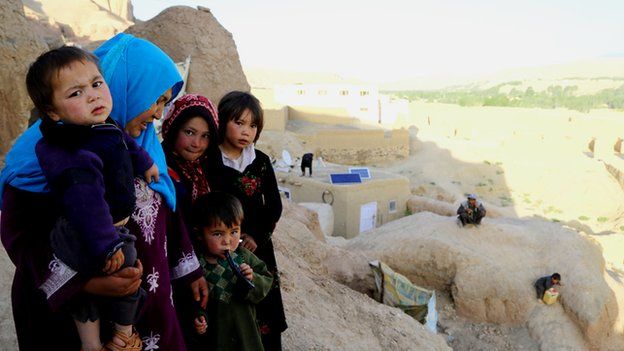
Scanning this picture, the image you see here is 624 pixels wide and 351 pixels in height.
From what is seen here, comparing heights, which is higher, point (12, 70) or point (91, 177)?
point (12, 70)

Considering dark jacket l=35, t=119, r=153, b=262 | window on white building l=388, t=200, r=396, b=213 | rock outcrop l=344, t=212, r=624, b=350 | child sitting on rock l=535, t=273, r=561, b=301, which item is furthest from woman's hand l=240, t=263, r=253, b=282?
window on white building l=388, t=200, r=396, b=213

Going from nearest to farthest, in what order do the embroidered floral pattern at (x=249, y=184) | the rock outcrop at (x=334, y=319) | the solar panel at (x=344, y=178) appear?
the embroidered floral pattern at (x=249, y=184) < the rock outcrop at (x=334, y=319) < the solar panel at (x=344, y=178)

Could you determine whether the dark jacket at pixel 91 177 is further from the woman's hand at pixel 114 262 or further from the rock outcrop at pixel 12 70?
the rock outcrop at pixel 12 70

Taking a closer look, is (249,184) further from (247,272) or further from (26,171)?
(26,171)

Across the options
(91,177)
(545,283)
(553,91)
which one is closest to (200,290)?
(91,177)

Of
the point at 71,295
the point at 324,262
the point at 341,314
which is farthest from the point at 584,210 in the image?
the point at 71,295

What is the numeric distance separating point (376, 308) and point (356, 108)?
24.8 meters

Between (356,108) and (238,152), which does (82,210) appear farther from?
(356,108)

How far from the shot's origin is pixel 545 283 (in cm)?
837

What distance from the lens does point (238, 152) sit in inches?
96.1

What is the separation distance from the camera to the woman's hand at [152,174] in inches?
62.2

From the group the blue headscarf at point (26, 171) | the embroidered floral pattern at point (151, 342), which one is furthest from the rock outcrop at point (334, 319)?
the blue headscarf at point (26, 171)

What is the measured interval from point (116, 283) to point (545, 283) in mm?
8800

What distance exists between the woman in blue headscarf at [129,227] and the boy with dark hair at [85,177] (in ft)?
0.18
